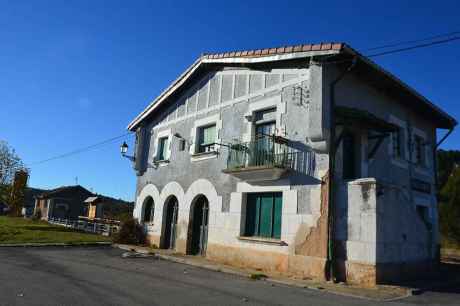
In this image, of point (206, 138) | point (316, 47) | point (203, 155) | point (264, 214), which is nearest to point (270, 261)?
point (264, 214)

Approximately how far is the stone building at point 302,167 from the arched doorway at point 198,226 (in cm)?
4

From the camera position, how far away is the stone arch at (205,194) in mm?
13680

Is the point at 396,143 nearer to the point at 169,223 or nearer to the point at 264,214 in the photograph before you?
the point at 264,214

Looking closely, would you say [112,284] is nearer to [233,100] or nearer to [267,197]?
[267,197]

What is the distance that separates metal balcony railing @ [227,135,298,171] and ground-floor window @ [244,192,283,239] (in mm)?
1043

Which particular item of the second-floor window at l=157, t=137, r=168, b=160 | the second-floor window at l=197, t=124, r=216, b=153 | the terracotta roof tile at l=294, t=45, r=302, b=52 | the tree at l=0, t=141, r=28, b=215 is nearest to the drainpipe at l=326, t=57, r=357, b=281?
the terracotta roof tile at l=294, t=45, r=302, b=52

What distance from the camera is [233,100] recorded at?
14.1 m

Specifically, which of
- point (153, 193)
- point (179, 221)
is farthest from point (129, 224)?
point (179, 221)

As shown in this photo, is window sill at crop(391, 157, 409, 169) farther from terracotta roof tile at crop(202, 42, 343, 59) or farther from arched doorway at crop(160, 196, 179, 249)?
arched doorway at crop(160, 196, 179, 249)

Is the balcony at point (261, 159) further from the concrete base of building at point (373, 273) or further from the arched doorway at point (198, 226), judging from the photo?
the concrete base of building at point (373, 273)

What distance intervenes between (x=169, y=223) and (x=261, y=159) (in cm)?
665

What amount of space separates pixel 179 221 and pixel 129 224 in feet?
11.0

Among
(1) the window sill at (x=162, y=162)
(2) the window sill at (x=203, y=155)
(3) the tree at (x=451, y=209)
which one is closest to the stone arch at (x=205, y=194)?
(2) the window sill at (x=203, y=155)

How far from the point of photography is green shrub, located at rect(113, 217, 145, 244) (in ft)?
57.2
